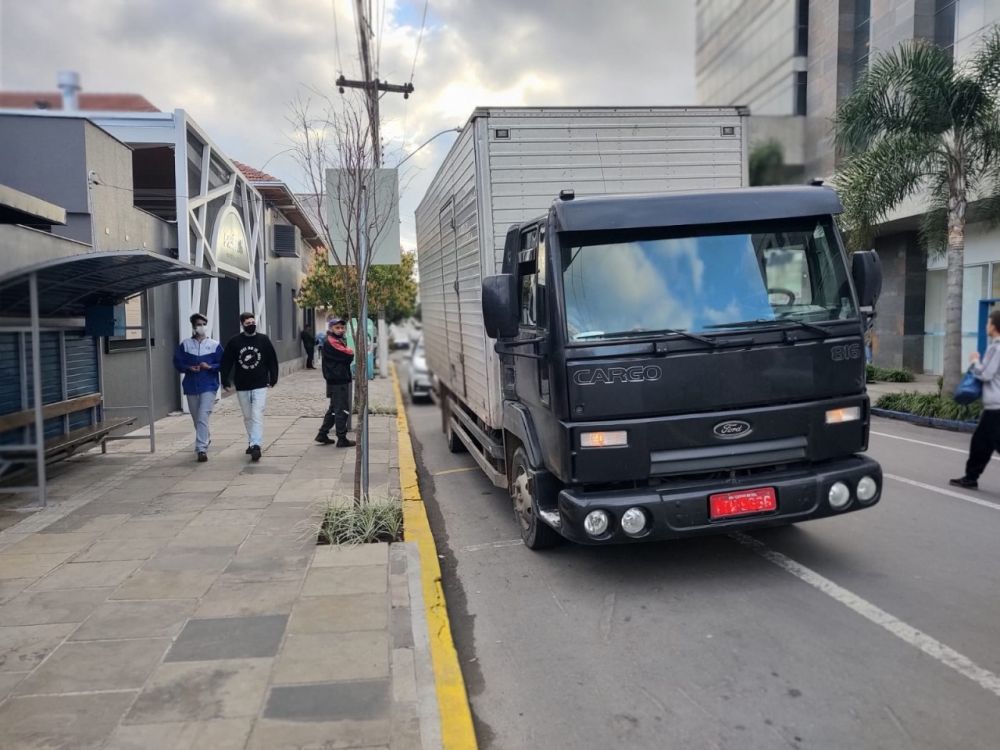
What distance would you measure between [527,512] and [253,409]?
500cm

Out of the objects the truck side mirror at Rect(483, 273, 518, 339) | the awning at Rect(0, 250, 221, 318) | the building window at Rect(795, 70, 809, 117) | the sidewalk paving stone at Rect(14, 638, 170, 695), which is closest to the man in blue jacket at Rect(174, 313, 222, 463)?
the awning at Rect(0, 250, 221, 318)

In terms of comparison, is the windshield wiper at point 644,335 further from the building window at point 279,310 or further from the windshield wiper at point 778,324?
the building window at point 279,310

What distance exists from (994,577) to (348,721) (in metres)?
4.33

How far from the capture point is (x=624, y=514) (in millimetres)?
4703

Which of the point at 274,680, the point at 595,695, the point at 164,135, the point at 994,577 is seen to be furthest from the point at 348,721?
the point at 164,135

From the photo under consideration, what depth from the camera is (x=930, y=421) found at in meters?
13.1

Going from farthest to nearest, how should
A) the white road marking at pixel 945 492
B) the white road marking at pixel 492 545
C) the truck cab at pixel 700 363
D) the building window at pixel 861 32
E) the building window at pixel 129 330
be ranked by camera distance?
the building window at pixel 861 32 < the building window at pixel 129 330 < the white road marking at pixel 945 492 < the white road marking at pixel 492 545 < the truck cab at pixel 700 363

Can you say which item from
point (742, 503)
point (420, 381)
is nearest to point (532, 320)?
point (742, 503)

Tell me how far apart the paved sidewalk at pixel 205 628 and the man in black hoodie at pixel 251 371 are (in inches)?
69.6

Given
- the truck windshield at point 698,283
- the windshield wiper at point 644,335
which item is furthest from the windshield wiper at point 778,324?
the windshield wiper at point 644,335

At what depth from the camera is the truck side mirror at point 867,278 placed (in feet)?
17.1

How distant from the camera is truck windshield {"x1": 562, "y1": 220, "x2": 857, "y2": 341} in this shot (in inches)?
193

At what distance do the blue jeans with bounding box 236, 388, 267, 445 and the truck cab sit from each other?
5.32 m

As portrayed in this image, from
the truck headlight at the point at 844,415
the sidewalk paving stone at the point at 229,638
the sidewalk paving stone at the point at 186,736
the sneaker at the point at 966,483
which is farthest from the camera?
the sneaker at the point at 966,483
